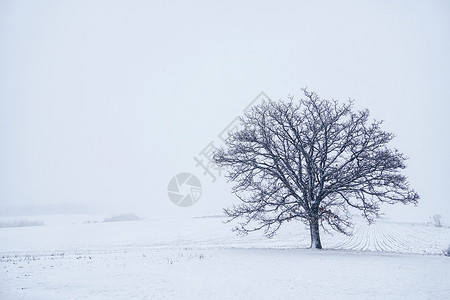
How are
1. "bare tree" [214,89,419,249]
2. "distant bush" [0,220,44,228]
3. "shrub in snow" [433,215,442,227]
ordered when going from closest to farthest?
→ "bare tree" [214,89,419,249] → "distant bush" [0,220,44,228] → "shrub in snow" [433,215,442,227]

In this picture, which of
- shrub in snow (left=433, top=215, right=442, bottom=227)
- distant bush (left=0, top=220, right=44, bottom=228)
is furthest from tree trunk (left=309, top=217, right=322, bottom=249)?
shrub in snow (left=433, top=215, right=442, bottom=227)

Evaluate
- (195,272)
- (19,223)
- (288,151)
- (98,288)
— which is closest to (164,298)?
(98,288)

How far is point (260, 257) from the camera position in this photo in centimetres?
1691

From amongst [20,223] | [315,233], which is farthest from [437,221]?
[20,223]

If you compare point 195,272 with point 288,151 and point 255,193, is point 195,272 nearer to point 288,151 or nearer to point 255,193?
point 255,193

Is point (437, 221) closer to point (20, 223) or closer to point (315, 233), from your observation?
point (315, 233)

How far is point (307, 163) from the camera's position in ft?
70.1

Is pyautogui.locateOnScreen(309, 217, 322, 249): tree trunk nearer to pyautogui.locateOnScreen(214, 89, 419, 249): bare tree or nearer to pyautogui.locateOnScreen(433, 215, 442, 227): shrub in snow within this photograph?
pyautogui.locateOnScreen(214, 89, 419, 249): bare tree

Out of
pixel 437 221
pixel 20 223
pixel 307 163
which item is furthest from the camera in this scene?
pixel 437 221

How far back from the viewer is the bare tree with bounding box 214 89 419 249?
20188 mm

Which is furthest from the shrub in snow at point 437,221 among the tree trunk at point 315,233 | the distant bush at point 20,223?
the distant bush at point 20,223

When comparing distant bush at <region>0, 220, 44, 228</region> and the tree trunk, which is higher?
distant bush at <region>0, 220, 44, 228</region>

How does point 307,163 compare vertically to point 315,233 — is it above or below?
above

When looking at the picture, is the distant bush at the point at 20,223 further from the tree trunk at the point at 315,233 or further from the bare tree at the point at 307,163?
the tree trunk at the point at 315,233
